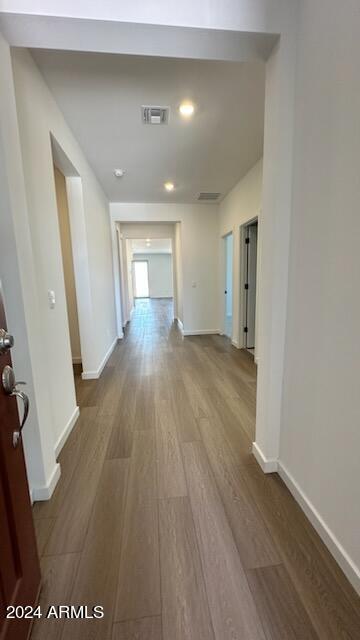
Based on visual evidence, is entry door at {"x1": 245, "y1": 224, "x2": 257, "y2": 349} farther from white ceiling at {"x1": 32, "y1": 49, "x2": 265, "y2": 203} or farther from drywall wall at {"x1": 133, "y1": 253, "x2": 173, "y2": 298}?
drywall wall at {"x1": 133, "y1": 253, "x2": 173, "y2": 298}

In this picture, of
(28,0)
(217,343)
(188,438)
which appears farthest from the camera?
(217,343)

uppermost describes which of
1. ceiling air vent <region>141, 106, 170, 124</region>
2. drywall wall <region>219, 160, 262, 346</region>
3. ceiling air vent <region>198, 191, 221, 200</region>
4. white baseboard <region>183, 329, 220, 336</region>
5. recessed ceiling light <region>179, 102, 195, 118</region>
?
recessed ceiling light <region>179, 102, 195, 118</region>

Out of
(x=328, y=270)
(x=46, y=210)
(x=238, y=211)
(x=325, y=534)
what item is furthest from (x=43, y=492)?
(x=238, y=211)

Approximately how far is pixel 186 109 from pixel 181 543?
306 centimetres

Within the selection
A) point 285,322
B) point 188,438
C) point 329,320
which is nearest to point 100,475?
point 188,438

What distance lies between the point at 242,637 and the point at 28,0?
2704mm

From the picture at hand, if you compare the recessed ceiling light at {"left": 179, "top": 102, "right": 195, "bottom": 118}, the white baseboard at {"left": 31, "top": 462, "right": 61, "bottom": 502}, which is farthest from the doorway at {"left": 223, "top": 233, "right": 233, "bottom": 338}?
the white baseboard at {"left": 31, "top": 462, "right": 61, "bottom": 502}

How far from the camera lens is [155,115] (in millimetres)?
2326

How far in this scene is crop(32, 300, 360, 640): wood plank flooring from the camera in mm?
985

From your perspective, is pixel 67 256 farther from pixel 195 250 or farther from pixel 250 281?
pixel 250 281

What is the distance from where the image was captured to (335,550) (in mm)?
1174

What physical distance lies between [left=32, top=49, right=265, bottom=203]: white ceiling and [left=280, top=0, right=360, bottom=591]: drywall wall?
1.69 ft

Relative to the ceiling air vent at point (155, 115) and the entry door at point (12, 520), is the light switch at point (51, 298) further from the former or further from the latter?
the ceiling air vent at point (155, 115)

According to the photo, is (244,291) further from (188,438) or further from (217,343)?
(188,438)
